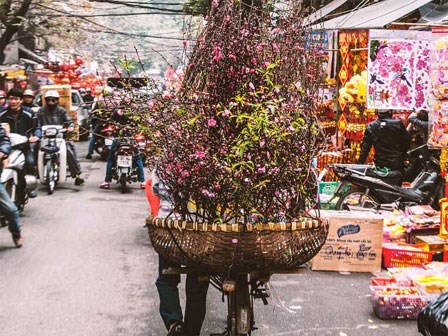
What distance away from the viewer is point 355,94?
38.1ft

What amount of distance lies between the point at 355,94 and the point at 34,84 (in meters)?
21.6

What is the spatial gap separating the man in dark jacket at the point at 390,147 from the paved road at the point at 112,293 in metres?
3.05

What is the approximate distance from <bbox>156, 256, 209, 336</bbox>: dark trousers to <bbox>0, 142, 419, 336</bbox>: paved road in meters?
0.63

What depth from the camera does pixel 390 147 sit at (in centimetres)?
1009

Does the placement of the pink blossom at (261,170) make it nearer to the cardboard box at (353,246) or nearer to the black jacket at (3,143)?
the cardboard box at (353,246)

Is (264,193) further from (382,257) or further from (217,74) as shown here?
(382,257)

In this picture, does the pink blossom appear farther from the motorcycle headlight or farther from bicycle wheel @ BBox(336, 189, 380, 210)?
the motorcycle headlight

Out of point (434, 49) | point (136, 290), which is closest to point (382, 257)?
point (434, 49)

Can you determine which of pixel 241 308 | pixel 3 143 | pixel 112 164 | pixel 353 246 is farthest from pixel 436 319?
pixel 112 164

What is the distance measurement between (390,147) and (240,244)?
694cm

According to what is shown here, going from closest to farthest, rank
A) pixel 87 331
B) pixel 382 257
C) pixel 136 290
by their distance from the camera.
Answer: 1. pixel 87 331
2. pixel 136 290
3. pixel 382 257

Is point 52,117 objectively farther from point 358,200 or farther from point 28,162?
point 358,200

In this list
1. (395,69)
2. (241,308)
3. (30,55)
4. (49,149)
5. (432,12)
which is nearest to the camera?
(241,308)

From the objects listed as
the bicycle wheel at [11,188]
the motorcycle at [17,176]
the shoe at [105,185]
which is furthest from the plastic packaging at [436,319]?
the shoe at [105,185]
